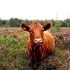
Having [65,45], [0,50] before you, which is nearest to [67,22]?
[65,45]

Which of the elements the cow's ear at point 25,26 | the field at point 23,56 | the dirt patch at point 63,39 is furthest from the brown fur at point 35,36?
the dirt patch at point 63,39

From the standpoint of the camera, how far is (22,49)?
50.4 ft

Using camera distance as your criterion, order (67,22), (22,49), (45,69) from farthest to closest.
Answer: (67,22)
(22,49)
(45,69)

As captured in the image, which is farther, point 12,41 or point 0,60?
point 12,41

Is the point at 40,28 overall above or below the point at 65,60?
above

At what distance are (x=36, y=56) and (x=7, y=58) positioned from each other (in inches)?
48.4

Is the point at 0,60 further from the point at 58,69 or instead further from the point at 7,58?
the point at 58,69

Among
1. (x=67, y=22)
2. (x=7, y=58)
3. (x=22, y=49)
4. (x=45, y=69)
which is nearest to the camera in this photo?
(x=45, y=69)

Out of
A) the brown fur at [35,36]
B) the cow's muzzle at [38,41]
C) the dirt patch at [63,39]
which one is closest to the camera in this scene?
the cow's muzzle at [38,41]

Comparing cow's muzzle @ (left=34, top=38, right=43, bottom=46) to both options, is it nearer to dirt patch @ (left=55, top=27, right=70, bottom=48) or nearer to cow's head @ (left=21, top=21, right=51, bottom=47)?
cow's head @ (left=21, top=21, right=51, bottom=47)

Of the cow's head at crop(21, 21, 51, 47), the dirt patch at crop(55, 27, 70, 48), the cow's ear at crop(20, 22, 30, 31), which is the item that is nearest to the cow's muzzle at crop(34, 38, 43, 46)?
the cow's head at crop(21, 21, 51, 47)

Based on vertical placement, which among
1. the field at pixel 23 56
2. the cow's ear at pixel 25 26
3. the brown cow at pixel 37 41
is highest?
the cow's ear at pixel 25 26

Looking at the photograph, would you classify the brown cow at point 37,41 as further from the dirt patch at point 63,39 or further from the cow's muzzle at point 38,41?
the dirt patch at point 63,39

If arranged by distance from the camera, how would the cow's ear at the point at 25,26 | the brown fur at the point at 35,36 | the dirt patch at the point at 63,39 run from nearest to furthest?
the brown fur at the point at 35,36
the cow's ear at the point at 25,26
the dirt patch at the point at 63,39
